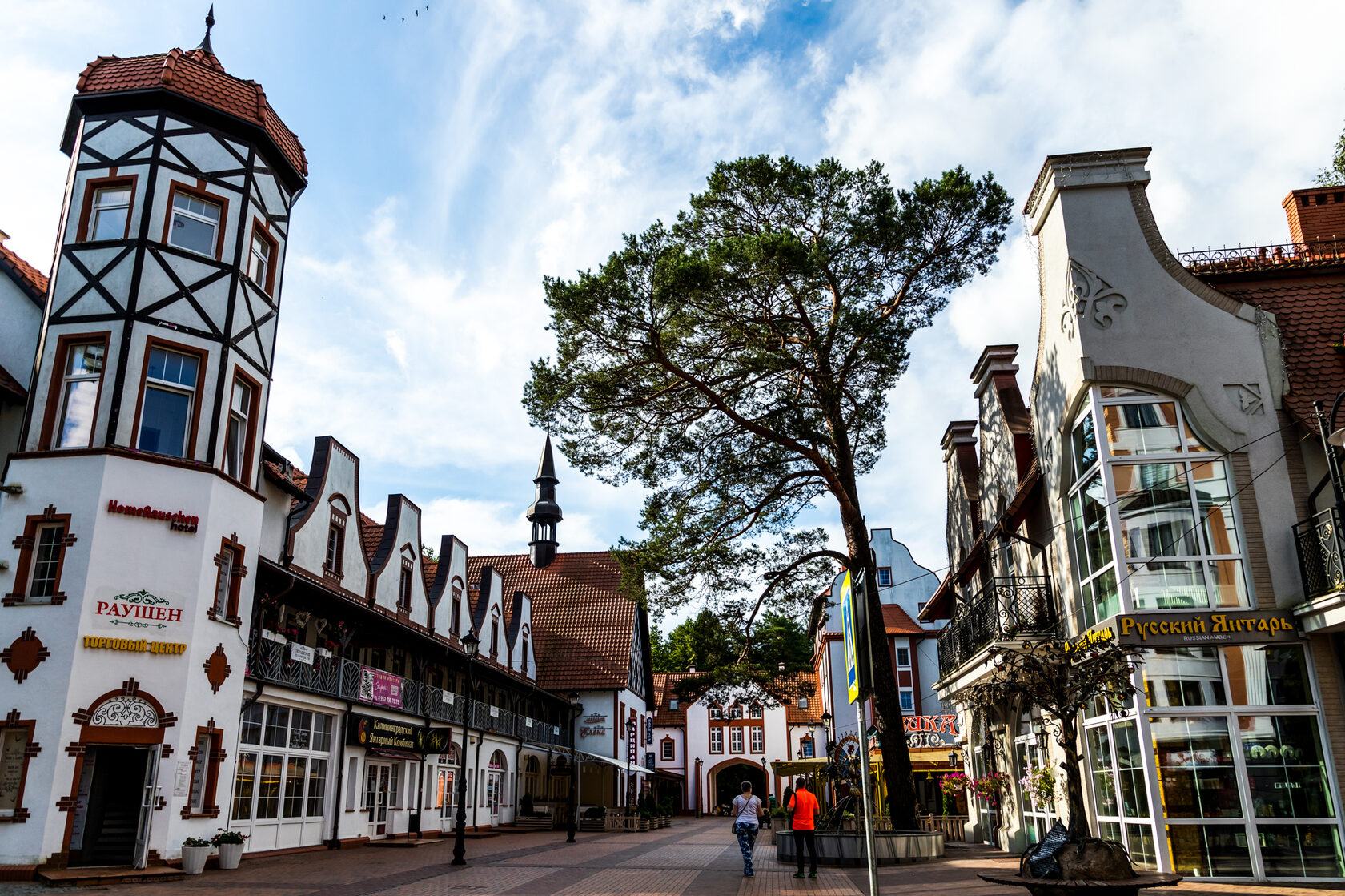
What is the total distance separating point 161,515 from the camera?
15773mm

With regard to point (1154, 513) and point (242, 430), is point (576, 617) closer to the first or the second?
point (242, 430)

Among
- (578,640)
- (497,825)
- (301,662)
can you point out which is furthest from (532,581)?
(301,662)

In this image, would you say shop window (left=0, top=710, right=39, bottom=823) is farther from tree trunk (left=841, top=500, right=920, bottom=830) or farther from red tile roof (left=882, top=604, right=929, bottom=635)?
red tile roof (left=882, top=604, right=929, bottom=635)

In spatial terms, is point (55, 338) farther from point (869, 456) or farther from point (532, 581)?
point (532, 581)

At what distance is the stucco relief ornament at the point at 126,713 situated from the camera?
47.2ft

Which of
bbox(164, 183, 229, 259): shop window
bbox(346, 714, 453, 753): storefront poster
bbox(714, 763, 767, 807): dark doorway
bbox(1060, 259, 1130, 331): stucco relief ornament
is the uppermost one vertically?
bbox(164, 183, 229, 259): shop window

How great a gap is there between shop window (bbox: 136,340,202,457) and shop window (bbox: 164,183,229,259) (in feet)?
7.04

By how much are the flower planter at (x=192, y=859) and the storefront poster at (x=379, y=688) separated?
6569 mm

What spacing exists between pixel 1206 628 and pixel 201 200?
745 inches

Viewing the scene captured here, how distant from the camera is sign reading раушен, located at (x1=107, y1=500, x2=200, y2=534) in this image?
15289 millimetres

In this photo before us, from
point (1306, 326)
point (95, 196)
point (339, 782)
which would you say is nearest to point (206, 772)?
point (339, 782)

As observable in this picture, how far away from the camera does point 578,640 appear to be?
44281 millimetres

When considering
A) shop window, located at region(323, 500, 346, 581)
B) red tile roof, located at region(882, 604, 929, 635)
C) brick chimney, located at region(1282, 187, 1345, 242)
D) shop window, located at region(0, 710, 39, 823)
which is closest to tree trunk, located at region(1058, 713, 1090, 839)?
brick chimney, located at region(1282, 187, 1345, 242)

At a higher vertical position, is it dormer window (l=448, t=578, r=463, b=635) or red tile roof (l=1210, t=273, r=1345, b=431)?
red tile roof (l=1210, t=273, r=1345, b=431)
